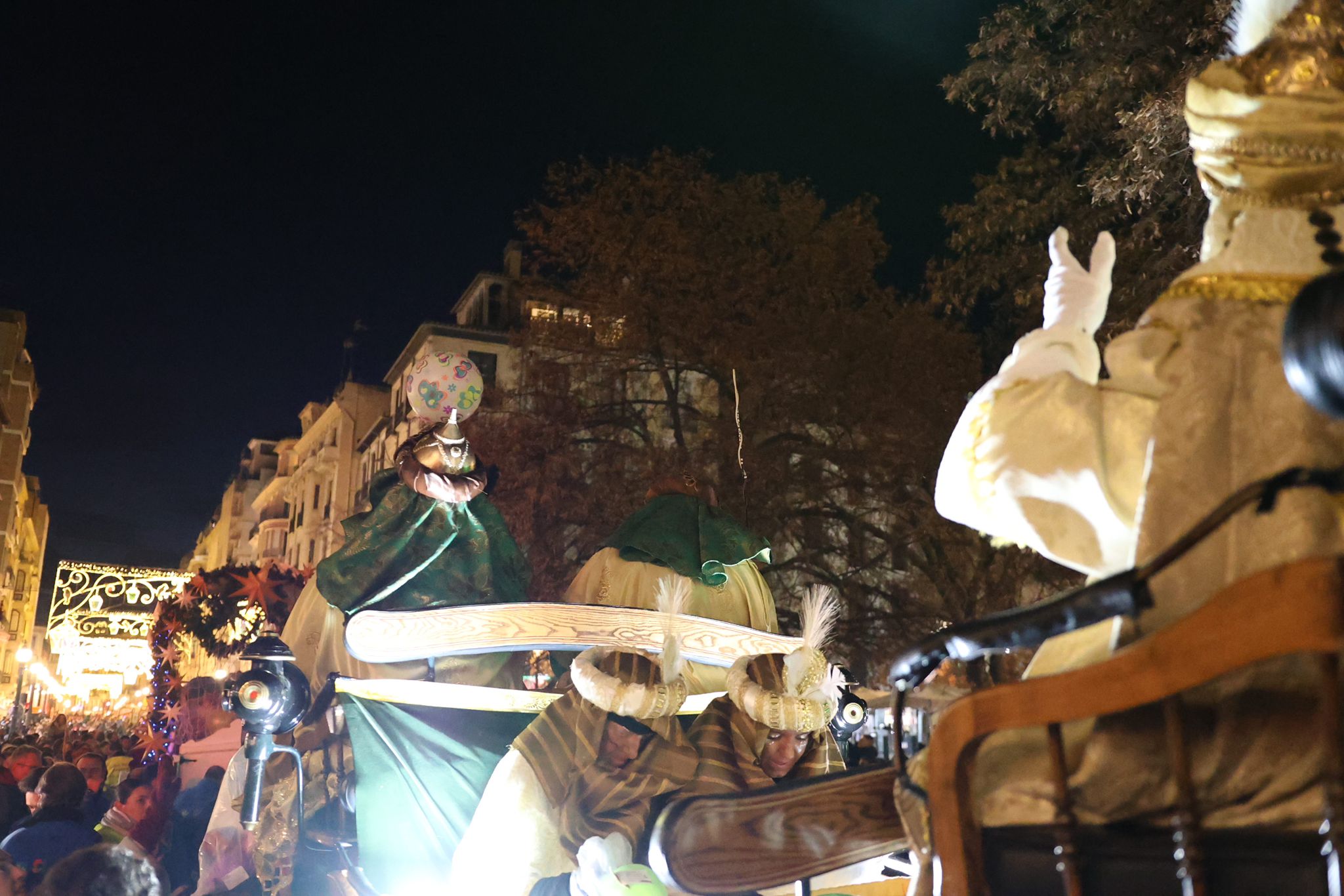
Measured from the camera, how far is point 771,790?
256cm

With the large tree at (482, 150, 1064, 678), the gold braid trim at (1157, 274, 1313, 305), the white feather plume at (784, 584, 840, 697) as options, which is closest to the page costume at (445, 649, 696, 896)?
the white feather plume at (784, 584, 840, 697)

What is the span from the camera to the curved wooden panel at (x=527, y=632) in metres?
5.76

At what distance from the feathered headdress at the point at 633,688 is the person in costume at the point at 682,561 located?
145 cm

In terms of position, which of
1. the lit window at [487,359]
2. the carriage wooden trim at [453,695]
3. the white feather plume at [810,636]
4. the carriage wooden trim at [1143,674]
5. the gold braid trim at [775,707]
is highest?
the lit window at [487,359]

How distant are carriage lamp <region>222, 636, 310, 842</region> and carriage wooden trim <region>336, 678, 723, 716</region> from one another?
0.24 metres

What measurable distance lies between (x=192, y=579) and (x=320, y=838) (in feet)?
18.4

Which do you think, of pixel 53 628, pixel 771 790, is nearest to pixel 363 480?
pixel 53 628

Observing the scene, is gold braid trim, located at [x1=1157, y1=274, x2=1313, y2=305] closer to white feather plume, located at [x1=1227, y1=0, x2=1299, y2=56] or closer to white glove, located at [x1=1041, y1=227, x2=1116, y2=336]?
white glove, located at [x1=1041, y1=227, x2=1116, y2=336]

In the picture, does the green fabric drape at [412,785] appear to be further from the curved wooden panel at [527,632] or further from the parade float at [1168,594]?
the parade float at [1168,594]

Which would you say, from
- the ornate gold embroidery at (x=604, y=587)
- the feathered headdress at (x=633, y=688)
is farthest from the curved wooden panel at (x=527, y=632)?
the ornate gold embroidery at (x=604, y=587)

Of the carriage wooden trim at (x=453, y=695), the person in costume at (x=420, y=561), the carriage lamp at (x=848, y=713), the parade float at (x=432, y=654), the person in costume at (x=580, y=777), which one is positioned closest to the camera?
the person in costume at (x=580, y=777)

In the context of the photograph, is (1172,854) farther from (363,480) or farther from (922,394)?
(363,480)

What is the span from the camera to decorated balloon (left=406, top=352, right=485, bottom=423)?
740 cm

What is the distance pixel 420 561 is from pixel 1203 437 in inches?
Answer: 216
